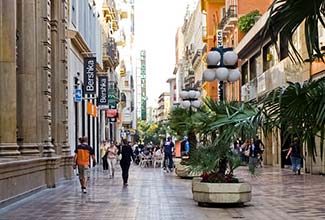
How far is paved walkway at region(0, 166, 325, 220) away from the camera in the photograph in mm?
14086

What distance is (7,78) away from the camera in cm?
1739

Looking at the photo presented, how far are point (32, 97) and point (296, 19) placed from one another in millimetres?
16112

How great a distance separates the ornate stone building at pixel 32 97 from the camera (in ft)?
56.9

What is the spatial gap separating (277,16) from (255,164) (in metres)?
10.7

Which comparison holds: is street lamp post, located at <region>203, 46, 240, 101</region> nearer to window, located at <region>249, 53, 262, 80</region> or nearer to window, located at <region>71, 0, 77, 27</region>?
window, located at <region>71, 0, 77, 27</region>

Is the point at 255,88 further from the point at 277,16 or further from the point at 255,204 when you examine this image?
the point at 277,16

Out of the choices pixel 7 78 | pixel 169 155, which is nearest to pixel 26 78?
pixel 7 78

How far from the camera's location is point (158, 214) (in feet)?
47.1

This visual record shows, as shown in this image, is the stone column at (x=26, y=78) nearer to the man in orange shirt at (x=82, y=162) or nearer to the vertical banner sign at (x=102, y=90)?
the man in orange shirt at (x=82, y=162)

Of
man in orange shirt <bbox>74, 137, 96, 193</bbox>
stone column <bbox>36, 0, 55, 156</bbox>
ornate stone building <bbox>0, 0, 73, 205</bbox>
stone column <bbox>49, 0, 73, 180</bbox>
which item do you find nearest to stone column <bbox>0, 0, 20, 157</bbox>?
ornate stone building <bbox>0, 0, 73, 205</bbox>

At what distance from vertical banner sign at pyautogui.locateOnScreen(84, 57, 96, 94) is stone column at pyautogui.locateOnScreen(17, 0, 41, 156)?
14.8 m

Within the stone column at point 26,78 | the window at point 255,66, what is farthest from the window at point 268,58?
the stone column at point 26,78

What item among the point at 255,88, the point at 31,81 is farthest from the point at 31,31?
the point at 255,88

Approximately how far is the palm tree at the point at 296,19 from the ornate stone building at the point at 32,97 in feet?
34.8
